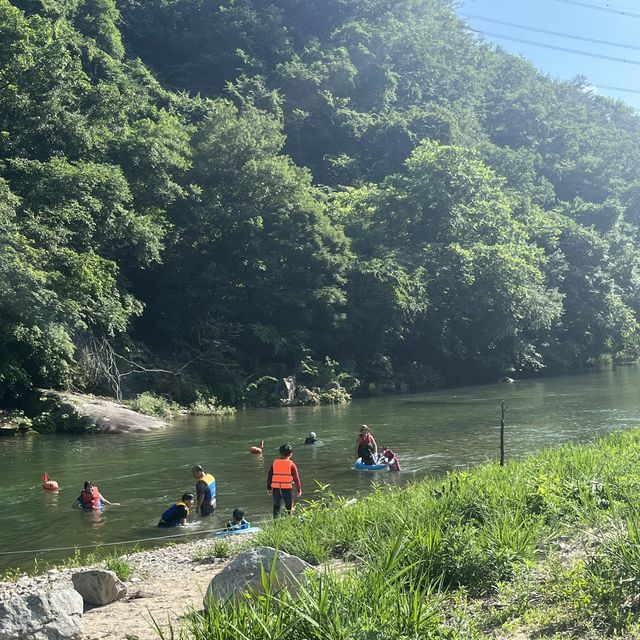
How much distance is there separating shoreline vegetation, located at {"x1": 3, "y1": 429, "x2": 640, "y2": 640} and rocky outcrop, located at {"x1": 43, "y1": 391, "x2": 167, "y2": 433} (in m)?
18.8

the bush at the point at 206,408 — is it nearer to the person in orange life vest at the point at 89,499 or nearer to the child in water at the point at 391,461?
the child in water at the point at 391,461

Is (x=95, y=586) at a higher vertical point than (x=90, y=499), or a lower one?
higher

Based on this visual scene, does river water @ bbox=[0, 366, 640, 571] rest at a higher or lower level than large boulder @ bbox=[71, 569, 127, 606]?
lower

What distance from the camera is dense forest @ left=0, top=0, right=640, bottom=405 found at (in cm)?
3123

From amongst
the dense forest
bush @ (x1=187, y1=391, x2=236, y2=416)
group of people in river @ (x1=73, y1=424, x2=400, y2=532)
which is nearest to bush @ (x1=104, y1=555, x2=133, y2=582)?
group of people in river @ (x1=73, y1=424, x2=400, y2=532)

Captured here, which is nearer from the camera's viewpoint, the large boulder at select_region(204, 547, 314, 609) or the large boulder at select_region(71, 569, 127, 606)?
the large boulder at select_region(204, 547, 314, 609)

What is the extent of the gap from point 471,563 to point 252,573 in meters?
1.99

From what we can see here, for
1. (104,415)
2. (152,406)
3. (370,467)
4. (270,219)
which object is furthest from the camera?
(270,219)

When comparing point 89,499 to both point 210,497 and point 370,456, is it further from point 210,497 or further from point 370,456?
point 370,456

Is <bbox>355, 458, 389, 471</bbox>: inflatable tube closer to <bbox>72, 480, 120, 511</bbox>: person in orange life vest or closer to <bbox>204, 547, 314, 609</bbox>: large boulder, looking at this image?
<bbox>72, 480, 120, 511</bbox>: person in orange life vest

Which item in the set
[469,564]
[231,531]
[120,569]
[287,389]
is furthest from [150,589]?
[287,389]

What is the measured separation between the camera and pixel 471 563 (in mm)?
6508

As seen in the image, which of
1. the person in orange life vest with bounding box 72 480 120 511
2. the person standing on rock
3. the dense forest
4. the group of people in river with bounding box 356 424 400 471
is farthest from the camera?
the dense forest

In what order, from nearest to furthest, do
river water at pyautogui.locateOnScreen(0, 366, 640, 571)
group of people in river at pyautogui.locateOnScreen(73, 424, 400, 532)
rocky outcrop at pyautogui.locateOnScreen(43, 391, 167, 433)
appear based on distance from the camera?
1. group of people in river at pyautogui.locateOnScreen(73, 424, 400, 532)
2. river water at pyautogui.locateOnScreen(0, 366, 640, 571)
3. rocky outcrop at pyautogui.locateOnScreen(43, 391, 167, 433)
